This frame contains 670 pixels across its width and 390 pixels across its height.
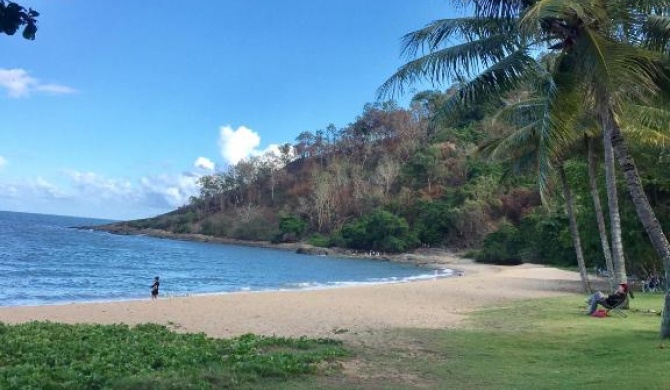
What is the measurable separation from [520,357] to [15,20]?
808 cm

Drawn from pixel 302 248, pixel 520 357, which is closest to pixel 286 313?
pixel 520 357

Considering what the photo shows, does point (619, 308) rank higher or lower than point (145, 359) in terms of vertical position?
higher

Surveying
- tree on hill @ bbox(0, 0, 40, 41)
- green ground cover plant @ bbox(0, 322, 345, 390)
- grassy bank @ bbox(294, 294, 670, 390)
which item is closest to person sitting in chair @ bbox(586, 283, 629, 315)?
grassy bank @ bbox(294, 294, 670, 390)

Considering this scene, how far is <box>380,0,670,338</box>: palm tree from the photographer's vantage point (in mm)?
9617

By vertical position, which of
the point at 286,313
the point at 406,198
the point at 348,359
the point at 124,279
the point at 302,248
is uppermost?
the point at 406,198

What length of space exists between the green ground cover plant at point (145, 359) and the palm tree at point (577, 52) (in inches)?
215

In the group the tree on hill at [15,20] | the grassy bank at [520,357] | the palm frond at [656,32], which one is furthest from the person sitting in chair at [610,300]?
the tree on hill at [15,20]

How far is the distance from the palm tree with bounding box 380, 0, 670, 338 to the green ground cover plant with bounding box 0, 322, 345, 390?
17.9 ft

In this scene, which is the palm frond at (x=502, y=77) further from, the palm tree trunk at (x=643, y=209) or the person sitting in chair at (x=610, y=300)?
the person sitting in chair at (x=610, y=300)

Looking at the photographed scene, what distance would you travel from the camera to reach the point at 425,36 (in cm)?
1202

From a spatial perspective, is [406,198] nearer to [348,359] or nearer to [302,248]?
[302,248]

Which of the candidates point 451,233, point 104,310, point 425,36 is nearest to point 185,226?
point 451,233

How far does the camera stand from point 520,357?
30.1 ft

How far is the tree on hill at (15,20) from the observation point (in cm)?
341
